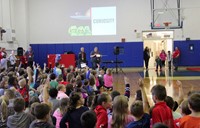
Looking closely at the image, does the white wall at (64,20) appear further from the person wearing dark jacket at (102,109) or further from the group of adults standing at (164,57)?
the person wearing dark jacket at (102,109)

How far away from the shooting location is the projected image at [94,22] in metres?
19.3

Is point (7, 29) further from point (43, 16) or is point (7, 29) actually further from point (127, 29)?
point (127, 29)

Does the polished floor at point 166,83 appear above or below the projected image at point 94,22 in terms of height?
below

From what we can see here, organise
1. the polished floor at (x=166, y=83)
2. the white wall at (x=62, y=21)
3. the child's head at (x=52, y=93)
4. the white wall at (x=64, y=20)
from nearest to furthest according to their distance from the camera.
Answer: the child's head at (x=52, y=93) < the polished floor at (x=166, y=83) < the white wall at (x=64, y=20) < the white wall at (x=62, y=21)

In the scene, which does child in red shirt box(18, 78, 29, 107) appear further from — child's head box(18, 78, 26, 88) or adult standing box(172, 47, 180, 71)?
adult standing box(172, 47, 180, 71)

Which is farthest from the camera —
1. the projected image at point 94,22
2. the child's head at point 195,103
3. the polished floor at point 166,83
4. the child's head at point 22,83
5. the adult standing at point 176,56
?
the projected image at point 94,22

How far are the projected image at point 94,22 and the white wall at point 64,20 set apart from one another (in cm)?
35

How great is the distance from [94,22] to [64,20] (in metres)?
2.16

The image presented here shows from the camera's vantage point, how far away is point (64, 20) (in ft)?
65.3

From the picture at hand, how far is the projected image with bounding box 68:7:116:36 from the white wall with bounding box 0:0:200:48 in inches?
13.6

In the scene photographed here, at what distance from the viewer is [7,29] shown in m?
17.8

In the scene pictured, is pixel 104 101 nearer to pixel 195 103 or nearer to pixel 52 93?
pixel 195 103

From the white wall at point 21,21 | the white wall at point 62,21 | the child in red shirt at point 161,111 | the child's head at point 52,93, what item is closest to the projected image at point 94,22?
the white wall at point 62,21

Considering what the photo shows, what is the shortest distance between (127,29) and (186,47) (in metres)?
4.12
